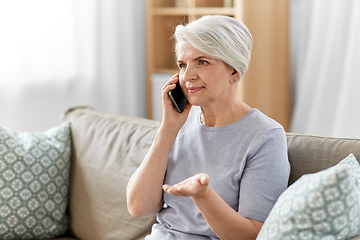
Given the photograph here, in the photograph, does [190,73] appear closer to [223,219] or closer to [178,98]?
[178,98]

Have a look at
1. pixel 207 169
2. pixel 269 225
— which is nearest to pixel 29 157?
pixel 207 169

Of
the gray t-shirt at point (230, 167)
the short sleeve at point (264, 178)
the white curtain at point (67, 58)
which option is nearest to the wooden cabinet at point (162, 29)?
the white curtain at point (67, 58)

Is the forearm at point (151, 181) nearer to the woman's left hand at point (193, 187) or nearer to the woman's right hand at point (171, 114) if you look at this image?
the woman's right hand at point (171, 114)

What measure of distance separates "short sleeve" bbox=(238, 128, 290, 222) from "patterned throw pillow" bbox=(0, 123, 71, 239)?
37.4 inches

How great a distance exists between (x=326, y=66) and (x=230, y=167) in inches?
59.0

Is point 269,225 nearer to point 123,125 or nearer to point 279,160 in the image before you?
point 279,160

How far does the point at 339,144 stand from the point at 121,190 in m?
0.86

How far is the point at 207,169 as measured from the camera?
1285mm

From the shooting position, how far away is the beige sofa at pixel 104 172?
172 centimetres

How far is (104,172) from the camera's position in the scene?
1801mm

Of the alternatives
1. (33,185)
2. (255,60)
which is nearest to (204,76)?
(33,185)

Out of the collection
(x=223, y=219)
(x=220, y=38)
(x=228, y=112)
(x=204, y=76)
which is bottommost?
(x=223, y=219)

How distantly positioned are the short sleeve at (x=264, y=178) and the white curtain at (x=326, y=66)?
1365 millimetres

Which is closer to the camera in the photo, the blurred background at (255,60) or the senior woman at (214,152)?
the senior woman at (214,152)
